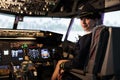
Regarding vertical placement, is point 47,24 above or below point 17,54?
above

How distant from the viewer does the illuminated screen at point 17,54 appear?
3.47 m

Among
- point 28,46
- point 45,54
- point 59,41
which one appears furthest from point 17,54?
point 59,41

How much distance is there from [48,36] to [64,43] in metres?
0.43

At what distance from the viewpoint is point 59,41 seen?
3984 mm

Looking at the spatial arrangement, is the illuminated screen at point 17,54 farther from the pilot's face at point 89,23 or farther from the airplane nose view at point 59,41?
the pilot's face at point 89,23

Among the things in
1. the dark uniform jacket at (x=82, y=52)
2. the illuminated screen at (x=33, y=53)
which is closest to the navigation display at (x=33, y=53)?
the illuminated screen at (x=33, y=53)

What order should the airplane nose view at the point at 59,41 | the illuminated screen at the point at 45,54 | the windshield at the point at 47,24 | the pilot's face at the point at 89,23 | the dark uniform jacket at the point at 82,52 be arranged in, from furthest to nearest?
1. the windshield at the point at 47,24
2. the illuminated screen at the point at 45,54
3. the pilot's face at the point at 89,23
4. the dark uniform jacket at the point at 82,52
5. the airplane nose view at the point at 59,41

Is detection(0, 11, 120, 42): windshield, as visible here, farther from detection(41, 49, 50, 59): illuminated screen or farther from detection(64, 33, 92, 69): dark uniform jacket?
detection(64, 33, 92, 69): dark uniform jacket

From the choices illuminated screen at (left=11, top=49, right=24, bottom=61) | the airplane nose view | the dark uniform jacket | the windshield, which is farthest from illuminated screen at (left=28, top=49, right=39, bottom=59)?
the dark uniform jacket

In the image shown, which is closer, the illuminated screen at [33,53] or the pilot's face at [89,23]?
the pilot's face at [89,23]

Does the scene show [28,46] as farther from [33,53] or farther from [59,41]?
[59,41]

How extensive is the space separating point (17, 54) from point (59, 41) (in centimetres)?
81

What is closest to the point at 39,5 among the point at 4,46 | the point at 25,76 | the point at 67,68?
the point at 4,46

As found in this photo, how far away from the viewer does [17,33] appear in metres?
3.55
